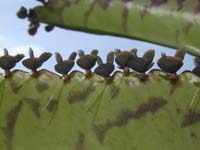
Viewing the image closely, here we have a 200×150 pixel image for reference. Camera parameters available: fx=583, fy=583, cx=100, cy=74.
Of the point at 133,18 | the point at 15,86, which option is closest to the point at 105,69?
the point at 15,86

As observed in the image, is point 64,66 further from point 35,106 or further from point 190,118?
point 190,118

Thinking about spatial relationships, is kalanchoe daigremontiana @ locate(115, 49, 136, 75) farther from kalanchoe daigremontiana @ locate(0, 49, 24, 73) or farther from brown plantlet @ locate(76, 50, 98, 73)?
kalanchoe daigremontiana @ locate(0, 49, 24, 73)

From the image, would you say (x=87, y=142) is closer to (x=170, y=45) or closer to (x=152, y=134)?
(x=152, y=134)

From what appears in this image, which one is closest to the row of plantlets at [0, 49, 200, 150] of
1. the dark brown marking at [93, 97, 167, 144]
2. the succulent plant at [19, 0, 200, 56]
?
the dark brown marking at [93, 97, 167, 144]

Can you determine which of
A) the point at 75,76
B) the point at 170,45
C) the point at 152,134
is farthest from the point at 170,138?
the point at 170,45

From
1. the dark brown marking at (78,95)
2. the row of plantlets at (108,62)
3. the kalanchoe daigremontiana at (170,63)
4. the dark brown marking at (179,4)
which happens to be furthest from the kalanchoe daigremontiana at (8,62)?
the dark brown marking at (179,4)

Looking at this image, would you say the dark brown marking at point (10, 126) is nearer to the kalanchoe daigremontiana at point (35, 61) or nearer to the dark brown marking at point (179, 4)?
the kalanchoe daigremontiana at point (35, 61)

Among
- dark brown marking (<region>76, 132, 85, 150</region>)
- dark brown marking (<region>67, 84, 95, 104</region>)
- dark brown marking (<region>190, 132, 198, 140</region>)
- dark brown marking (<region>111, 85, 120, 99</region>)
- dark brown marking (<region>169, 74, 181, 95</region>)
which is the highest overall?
dark brown marking (<region>169, 74, 181, 95</region>)

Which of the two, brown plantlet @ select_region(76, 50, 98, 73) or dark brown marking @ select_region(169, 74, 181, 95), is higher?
brown plantlet @ select_region(76, 50, 98, 73)

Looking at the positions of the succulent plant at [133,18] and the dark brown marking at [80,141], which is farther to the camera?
the succulent plant at [133,18]
